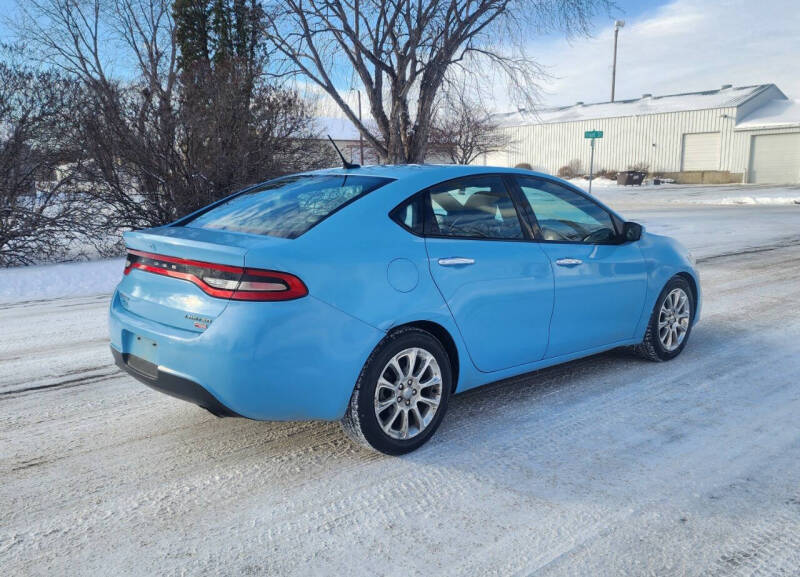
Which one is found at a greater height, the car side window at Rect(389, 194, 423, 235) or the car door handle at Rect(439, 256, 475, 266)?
the car side window at Rect(389, 194, 423, 235)

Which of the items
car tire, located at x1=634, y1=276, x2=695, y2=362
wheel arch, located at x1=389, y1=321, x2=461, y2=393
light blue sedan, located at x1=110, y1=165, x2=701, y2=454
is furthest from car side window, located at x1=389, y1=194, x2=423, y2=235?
car tire, located at x1=634, y1=276, x2=695, y2=362

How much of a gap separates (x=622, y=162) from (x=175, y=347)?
5363cm

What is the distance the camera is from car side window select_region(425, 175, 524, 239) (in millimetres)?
3852

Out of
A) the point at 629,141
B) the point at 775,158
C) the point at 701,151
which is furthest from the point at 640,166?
the point at 775,158

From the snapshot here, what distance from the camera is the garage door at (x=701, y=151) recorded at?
4725cm

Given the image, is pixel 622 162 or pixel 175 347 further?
pixel 622 162

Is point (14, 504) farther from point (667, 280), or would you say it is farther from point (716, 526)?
point (667, 280)

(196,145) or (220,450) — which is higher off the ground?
(196,145)

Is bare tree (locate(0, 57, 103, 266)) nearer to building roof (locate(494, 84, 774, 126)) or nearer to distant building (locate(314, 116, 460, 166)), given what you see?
distant building (locate(314, 116, 460, 166))

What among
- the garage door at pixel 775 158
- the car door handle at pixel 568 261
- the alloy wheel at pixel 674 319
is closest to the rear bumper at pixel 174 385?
the car door handle at pixel 568 261

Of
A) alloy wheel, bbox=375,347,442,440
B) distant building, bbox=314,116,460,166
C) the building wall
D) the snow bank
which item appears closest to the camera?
alloy wheel, bbox=375,347,442,440

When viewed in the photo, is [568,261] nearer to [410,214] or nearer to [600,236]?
[600,236]

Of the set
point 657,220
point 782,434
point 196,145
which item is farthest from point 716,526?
point 657,220

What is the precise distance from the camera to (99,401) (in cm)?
444
